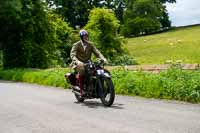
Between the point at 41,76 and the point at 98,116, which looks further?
the point at 41,76

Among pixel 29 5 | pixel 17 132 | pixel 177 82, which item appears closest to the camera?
pixel 17 132


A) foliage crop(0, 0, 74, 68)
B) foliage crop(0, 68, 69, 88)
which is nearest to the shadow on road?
foliage crop(0, 68, 69, 88)

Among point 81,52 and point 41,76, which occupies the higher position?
point 81,52

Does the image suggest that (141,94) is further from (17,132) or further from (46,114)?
(17,132)

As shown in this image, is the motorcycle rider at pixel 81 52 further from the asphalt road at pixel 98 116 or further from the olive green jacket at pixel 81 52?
the asphalt road at pixel 98 116

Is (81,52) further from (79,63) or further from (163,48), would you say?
(163,48)

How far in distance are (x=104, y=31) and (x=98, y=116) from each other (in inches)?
1093

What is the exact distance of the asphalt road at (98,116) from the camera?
9039 millimetres

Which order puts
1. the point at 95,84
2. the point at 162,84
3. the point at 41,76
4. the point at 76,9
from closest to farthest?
the point at 95,84 → the point at 162,84 → the point at 41,76 → the point at 76,9

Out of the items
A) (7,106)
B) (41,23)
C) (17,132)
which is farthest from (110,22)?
(17,132)

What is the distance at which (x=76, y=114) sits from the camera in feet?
36.5

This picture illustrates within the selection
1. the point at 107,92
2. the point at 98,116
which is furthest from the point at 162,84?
the point at 98,116

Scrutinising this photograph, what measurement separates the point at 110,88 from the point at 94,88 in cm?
85

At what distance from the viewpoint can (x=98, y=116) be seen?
35.0 ft
